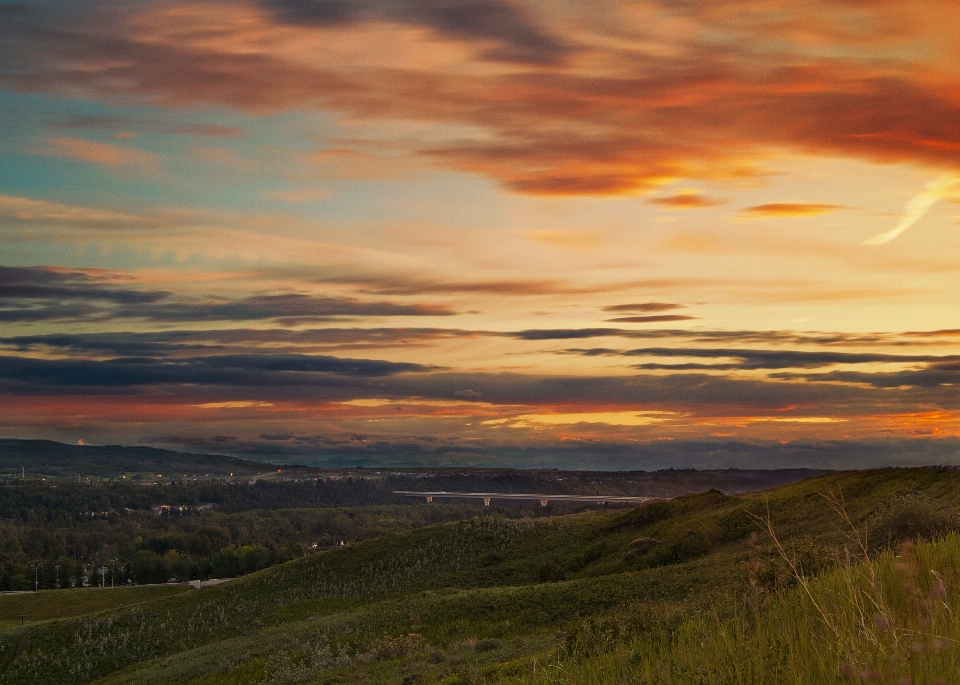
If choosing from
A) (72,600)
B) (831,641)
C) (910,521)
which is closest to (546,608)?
(910,521)

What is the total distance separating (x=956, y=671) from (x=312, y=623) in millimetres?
46909

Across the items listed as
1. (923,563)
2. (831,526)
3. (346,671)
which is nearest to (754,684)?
(923,563)

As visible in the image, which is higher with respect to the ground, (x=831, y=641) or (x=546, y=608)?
(x=831, y=641)

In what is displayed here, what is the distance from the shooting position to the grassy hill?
1041cm

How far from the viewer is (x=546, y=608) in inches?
1586

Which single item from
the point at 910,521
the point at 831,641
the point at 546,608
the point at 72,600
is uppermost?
the point at 831,641

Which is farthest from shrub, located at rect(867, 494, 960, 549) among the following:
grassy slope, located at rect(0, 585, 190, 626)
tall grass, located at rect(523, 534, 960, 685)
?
grassy slope, located at rect(0, 585, 190, 626)

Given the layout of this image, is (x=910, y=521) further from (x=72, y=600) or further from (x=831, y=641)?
(x=72, y=600)

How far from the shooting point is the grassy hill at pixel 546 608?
10.4 meters

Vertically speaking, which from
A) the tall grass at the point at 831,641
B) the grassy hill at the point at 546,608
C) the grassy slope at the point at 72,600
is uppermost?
the tall grass at the point at 831,641

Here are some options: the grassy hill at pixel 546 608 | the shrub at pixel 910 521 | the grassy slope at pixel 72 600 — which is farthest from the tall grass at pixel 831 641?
the grassy slope at pixel 72 600

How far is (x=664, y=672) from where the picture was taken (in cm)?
925

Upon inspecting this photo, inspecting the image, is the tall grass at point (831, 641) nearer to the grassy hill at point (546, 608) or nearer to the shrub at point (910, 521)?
the grassy hill at point (546, 608)

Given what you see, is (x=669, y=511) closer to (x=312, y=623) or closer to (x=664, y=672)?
(x=312, y=623)
